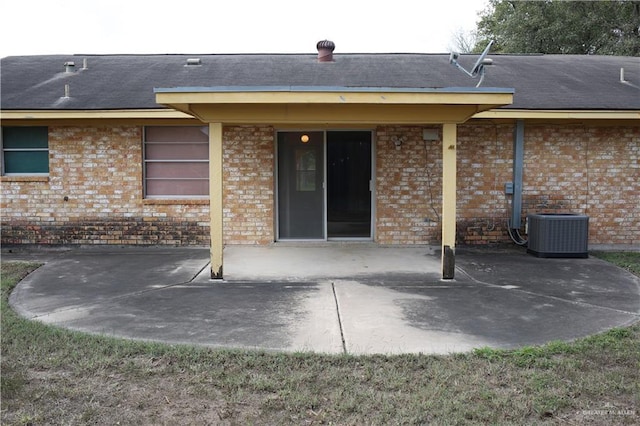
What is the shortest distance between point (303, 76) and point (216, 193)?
4461 mm

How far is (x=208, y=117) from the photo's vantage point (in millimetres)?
6973

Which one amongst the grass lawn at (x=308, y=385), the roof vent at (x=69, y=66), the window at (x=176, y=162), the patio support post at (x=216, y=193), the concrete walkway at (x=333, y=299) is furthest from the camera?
the roof vent at (x=69, y=66)

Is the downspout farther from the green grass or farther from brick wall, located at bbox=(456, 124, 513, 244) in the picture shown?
the green grass

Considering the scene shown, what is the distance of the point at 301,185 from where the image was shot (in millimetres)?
10320

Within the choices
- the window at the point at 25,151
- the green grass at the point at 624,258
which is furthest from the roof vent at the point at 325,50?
the green grass at the point at 624,258

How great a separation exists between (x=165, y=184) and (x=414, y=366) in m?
7.27

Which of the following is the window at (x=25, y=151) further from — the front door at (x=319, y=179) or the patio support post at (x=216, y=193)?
the patio support post at (x=216, y=193)

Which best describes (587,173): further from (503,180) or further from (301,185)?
(301,185)

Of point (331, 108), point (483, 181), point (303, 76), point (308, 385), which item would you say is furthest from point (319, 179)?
point (308, 385)

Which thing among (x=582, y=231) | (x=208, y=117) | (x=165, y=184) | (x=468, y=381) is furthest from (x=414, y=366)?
(x=165, y=184)

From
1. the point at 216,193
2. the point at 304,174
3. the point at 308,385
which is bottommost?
the point at 308,385

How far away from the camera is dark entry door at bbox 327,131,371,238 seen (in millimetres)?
10305

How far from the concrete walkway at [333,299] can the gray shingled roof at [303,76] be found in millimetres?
2865

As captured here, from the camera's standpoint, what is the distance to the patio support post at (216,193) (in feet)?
23.0
